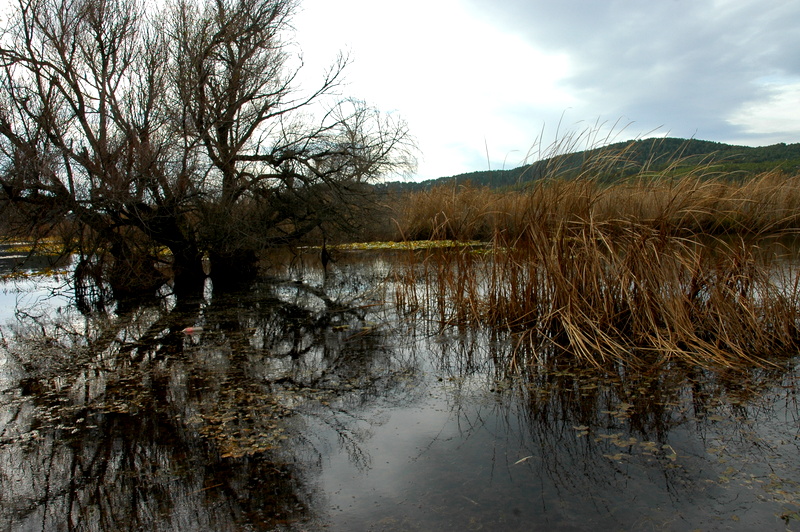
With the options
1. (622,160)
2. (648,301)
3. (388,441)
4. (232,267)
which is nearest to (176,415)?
(388,441)

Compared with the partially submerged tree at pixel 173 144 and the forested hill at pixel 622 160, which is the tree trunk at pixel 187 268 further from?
the forested hill at pixel 622 160

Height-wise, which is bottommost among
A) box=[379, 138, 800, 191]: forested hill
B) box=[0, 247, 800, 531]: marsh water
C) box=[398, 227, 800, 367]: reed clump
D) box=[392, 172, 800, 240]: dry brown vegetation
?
box=[0, 247, 800, 531]: marsh water

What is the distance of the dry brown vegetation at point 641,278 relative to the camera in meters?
4.73

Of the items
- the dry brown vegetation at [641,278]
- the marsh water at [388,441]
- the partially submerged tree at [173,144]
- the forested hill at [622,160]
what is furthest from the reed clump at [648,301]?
the partially submerged tree at [173,144]

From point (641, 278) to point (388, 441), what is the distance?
2.90 m

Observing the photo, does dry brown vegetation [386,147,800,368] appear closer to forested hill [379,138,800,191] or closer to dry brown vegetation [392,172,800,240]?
dry brown vegetation [392,172,800,240]

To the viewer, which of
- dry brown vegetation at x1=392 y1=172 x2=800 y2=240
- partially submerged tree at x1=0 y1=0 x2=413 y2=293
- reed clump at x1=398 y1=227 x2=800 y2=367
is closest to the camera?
reed clump at x1=398 y1=227 x2=800 y2=367

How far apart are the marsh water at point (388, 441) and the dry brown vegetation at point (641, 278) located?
0.33 m

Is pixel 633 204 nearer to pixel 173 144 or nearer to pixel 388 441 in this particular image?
pixel 388 441

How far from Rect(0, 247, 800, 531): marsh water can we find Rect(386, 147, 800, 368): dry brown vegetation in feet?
1.09

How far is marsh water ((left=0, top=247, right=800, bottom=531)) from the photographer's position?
101 inches

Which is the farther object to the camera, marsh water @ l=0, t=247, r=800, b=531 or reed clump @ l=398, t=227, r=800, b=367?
reed clump @ l=398, t=227, r=800, b=367

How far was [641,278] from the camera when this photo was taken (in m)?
5.01

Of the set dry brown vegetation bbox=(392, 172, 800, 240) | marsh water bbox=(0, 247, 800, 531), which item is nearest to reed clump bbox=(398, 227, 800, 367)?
dry brown vegetation bbox=(392, 172, 800, 240)
